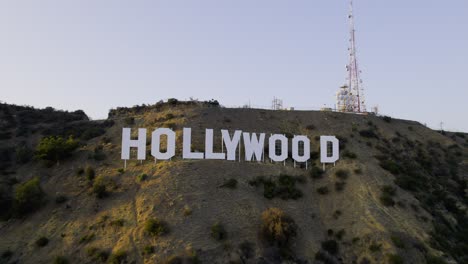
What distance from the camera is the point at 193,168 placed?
46.7 m

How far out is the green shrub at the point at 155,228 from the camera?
3781cm

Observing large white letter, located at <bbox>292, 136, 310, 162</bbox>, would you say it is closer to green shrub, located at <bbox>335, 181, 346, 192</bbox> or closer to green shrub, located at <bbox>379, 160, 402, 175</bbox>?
green shrub, located at <bbox>335, 181, 346, 192</bbox>

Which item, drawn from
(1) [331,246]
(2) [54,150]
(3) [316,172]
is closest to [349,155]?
(3) [316,172]

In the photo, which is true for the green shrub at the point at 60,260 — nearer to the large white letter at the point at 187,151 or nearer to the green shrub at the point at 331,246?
the large white letter at the point at 187,151

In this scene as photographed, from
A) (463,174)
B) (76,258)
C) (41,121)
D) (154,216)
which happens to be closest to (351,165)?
(463,174)

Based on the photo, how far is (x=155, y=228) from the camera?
125ft

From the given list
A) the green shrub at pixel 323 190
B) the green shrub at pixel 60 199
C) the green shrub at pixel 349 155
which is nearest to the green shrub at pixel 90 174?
the green shrub at pixel 60 199

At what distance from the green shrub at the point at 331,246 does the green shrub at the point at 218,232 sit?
31.4ft

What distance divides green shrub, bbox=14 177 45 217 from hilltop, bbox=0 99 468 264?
97 millimetres

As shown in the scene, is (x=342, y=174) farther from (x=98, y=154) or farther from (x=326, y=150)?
(x=98, y=154)

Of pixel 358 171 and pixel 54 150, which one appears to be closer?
pixel 358 171

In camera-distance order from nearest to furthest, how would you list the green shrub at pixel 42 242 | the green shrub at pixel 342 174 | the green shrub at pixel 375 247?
the green shrub at pixel 42 242 → the green shrub at pixel 375 247 → the green shrub at pixel 342 174

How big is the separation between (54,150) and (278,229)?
1112 inches

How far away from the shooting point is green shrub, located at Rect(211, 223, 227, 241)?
37.9 meters
